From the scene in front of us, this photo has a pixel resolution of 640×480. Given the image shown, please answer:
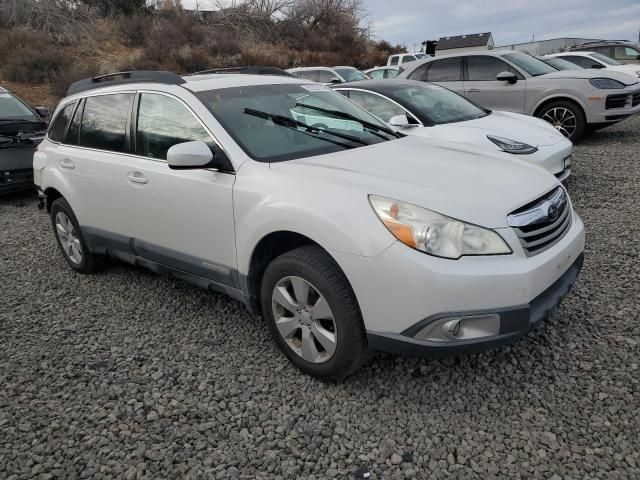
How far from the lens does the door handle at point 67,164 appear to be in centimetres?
418

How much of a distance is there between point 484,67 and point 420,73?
1.15 m

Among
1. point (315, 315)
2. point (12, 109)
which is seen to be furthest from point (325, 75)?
point (315, 315)

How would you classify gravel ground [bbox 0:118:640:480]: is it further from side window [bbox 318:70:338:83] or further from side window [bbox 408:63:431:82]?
side window [bbox 318:70:338:83]

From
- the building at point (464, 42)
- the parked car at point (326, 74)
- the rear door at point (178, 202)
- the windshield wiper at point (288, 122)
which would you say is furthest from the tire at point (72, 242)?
→ the building at point (464, 42)

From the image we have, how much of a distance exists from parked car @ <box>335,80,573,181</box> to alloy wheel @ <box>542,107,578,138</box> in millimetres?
2421

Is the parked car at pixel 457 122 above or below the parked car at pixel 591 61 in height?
below

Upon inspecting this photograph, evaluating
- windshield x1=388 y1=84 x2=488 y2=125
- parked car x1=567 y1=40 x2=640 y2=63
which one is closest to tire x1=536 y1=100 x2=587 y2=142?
windshield x1=388 y1=84 x2=488 y2=125

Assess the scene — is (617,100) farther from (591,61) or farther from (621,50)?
(621,50)

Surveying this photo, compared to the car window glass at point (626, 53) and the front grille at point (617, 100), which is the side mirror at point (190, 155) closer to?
the front grille at point (617, 100)

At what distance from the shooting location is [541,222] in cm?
261

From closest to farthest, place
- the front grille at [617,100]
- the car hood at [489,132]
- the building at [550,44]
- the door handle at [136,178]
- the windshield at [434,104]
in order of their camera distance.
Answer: the door handle at [136,178] → the car hood at [489,132] → the windshield at [434,104] → the front grille at [617,100] → the building at [550,44]

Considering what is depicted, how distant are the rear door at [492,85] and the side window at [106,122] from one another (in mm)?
6672

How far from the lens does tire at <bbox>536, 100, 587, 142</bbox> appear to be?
8.55 metres

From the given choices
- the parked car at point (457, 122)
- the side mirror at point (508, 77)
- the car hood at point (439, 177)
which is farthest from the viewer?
the side mirror at point (508, 77)
